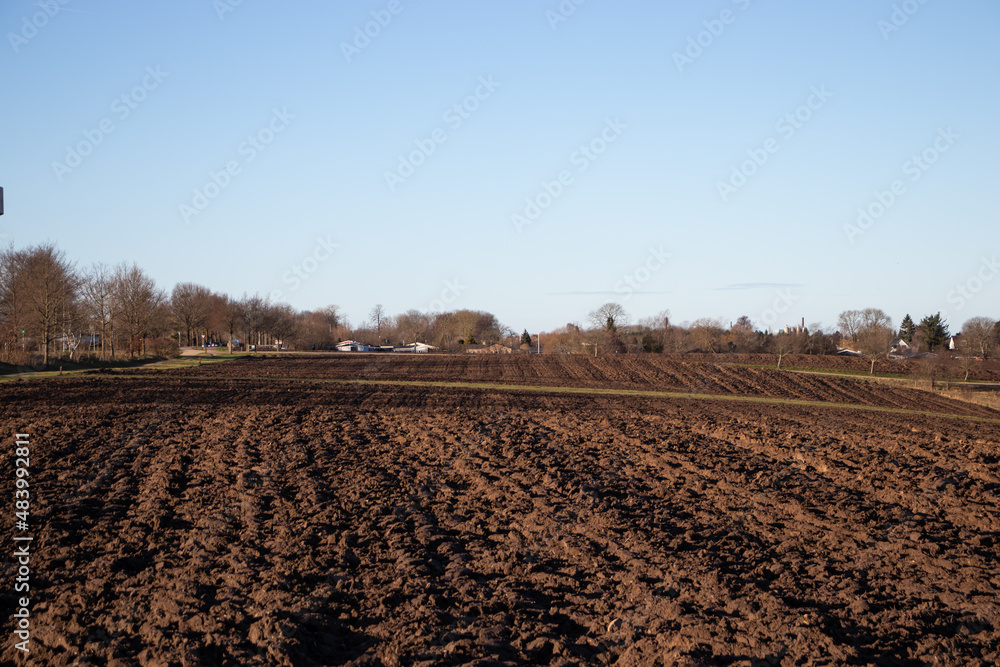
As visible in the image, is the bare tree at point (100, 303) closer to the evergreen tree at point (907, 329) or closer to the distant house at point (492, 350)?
the distant house at point (492, 350)

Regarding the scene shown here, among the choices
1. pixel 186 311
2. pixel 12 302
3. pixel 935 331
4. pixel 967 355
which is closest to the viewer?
pixel 12 302

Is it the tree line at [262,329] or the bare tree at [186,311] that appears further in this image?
the bare tree at [186,311]

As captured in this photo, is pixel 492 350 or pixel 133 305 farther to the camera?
pixel 492 350

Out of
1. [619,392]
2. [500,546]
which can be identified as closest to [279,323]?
[619,392]

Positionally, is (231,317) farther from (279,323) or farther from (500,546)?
(500,546)

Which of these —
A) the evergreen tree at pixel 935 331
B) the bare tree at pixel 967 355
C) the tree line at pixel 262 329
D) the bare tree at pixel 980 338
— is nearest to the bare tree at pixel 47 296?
the tree line at pixel 262 329

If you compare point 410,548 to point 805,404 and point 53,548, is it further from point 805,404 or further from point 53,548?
point 805,404

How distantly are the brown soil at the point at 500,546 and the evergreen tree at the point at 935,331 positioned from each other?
78.4 metres

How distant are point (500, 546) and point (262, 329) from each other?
82672 mm

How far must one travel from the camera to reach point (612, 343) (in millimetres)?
76438

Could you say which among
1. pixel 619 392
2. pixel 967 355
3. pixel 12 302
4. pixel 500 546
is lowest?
pixel 500 546

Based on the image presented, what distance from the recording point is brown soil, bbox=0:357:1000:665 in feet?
20.4

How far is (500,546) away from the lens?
9000 millimetres

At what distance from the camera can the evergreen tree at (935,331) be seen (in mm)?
83938
